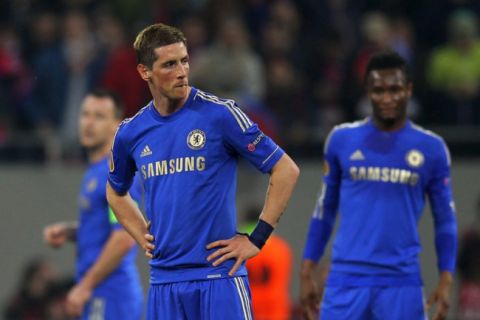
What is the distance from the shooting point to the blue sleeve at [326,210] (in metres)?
7.85

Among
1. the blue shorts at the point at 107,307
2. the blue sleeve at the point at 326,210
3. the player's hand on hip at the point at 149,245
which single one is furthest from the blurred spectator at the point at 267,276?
the player's hand on hip at the point at 149,245

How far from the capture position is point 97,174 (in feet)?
28.2

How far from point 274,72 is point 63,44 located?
239 centimetres

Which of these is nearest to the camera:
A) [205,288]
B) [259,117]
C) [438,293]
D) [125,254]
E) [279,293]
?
[205,288]

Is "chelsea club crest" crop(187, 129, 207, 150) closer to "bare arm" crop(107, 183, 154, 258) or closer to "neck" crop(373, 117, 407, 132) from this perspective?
"bare arm" crop(107, 183, 154, 258)

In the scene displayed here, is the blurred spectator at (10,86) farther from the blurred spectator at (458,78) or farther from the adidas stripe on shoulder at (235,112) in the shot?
the adidas stripe on shoulder at (235,112)

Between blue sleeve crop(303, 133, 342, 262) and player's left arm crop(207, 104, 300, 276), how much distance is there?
4.99 feet

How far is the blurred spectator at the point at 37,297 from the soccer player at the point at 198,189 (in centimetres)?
661

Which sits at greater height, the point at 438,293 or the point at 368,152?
the point at 368,152

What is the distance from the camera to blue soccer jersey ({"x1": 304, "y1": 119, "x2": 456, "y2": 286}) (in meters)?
7.55

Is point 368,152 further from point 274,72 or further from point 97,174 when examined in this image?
point 274,72

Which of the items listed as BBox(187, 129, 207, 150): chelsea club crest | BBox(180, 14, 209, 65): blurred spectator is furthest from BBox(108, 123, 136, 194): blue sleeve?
BBox(180, 14, 209, 65): blurred spectator

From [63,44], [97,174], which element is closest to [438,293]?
[97,174]

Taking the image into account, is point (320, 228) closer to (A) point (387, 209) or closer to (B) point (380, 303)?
(A) point (387, 209)
